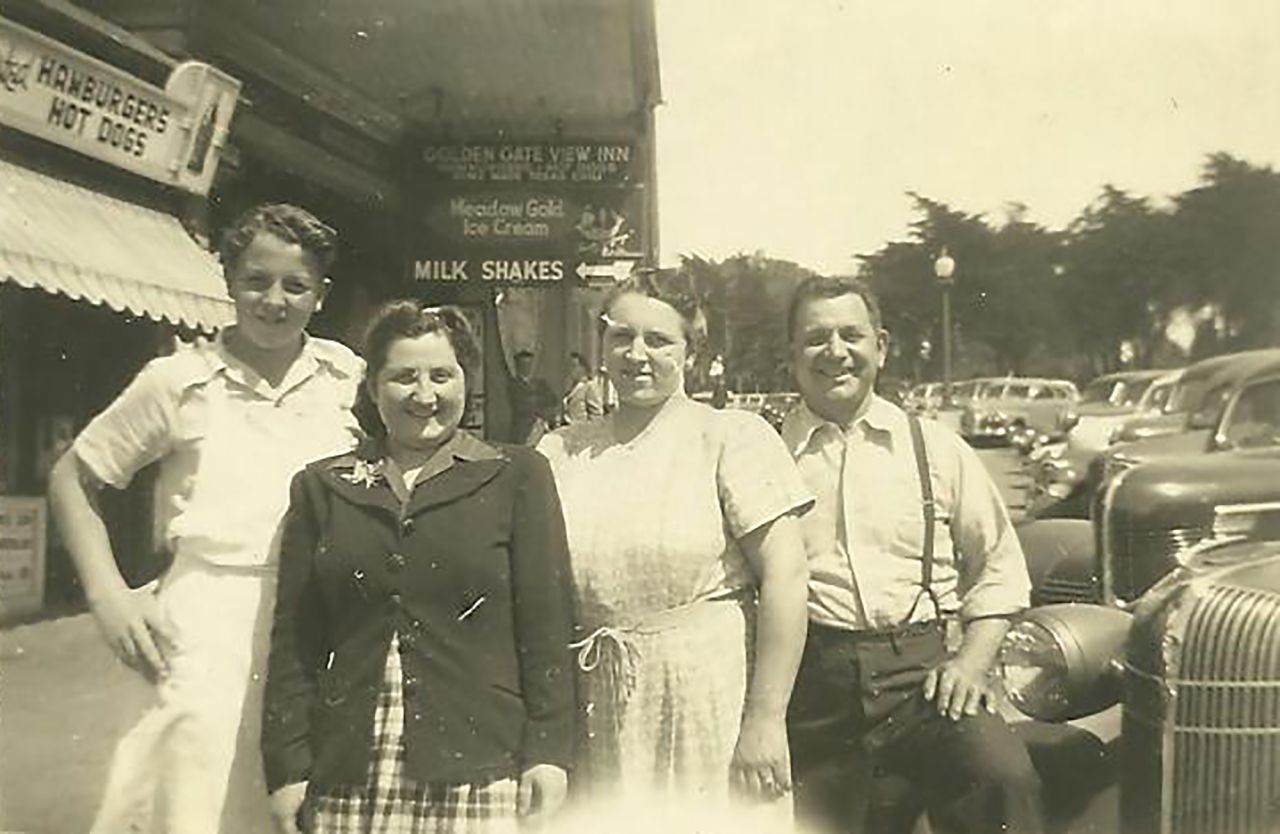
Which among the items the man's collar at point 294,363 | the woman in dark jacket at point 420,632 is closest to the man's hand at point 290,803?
the woman in dark jacket at point 420,632

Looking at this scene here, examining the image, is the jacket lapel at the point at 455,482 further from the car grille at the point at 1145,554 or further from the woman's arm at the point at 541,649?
the car grille at the point at 1145,554

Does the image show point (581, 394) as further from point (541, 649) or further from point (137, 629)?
point (137, 629)

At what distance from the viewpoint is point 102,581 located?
190cm

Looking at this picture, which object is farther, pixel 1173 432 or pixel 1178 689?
pixel 1173 432

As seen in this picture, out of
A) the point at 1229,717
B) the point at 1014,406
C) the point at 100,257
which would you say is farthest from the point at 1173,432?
the point at 100,257

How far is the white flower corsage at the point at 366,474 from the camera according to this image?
5.84 feet

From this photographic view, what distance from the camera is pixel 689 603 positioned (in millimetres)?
1820

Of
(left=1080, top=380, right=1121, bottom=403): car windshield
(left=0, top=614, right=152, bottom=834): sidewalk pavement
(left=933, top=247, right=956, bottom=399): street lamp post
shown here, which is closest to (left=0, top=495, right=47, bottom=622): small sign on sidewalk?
(left=0, top=614, right=152, bottom=834): sidewalk pavement

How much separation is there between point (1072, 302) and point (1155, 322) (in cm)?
16

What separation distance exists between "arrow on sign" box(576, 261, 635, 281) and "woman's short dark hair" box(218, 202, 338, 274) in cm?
56

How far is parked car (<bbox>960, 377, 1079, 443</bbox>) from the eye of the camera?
7.98 feet

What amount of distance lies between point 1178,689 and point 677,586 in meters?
0.84

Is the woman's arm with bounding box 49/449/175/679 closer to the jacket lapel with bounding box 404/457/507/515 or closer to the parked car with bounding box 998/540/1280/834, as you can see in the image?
the jacket lapel with bounding box 404/457/507/515

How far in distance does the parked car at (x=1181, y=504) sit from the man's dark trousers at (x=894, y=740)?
2.64ft
